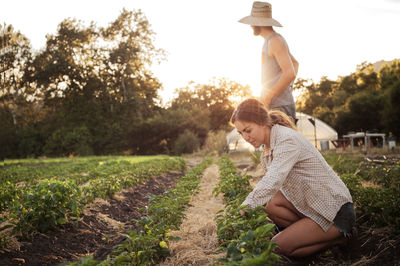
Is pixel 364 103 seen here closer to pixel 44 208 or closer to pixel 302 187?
pixel 302 187

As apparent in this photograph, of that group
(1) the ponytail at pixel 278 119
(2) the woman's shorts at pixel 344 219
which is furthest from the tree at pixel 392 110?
(2) the woman's shorts at pixel 344 219

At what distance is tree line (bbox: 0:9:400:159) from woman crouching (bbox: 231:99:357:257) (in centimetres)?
2212

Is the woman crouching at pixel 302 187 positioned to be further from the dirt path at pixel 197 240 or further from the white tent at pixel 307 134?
the white tent at pixel 307 134

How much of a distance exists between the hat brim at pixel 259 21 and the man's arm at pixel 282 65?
0.13 metres

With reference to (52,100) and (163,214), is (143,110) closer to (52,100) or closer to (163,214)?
(52,100)

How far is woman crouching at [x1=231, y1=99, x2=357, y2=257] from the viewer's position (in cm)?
254

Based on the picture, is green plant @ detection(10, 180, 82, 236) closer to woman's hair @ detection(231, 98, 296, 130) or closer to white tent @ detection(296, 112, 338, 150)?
woman's hair @ detection(231, 98, 296, 130)

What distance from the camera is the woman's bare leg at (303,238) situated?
8.43ft

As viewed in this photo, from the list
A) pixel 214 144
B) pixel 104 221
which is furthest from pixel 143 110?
pixel 104 221

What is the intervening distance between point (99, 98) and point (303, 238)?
97.8ft

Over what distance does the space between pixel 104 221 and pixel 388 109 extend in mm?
21146

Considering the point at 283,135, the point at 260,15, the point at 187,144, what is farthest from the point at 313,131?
the point at 283,135

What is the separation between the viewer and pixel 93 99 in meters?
30.2

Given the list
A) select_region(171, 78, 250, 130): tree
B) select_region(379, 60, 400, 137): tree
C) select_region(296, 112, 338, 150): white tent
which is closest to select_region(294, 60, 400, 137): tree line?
select_region(379, 60, 400, 137): tree
